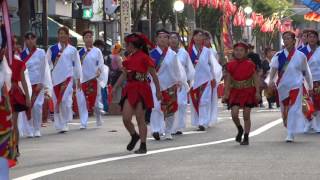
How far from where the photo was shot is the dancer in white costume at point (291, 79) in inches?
566

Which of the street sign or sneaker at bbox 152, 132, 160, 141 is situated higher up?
the street sign

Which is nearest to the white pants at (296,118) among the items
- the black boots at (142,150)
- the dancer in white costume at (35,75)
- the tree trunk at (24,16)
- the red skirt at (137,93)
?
the red skirt at (137,93)

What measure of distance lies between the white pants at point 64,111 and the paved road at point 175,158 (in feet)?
2.34

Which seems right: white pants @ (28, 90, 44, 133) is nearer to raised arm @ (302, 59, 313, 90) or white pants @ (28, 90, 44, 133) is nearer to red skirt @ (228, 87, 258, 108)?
red skirt @ (228, 87, 258, 108)

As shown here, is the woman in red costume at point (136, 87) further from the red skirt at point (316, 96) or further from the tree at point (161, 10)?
the tree at point (161, 10)

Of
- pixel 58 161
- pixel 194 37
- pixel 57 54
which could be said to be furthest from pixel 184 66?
pixel 58 161

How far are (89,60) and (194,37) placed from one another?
2440mm

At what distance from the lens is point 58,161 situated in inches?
463

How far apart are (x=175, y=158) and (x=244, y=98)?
2.43 m

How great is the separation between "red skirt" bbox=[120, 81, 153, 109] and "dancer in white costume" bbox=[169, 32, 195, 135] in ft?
11.1

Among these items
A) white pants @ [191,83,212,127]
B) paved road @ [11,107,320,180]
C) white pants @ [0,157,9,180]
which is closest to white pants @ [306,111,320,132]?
paved road @ [11,107,320,180]

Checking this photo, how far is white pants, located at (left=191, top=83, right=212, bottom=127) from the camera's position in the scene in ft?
57.5

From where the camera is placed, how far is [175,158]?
11.8 m

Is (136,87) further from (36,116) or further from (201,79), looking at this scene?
(201,79)
